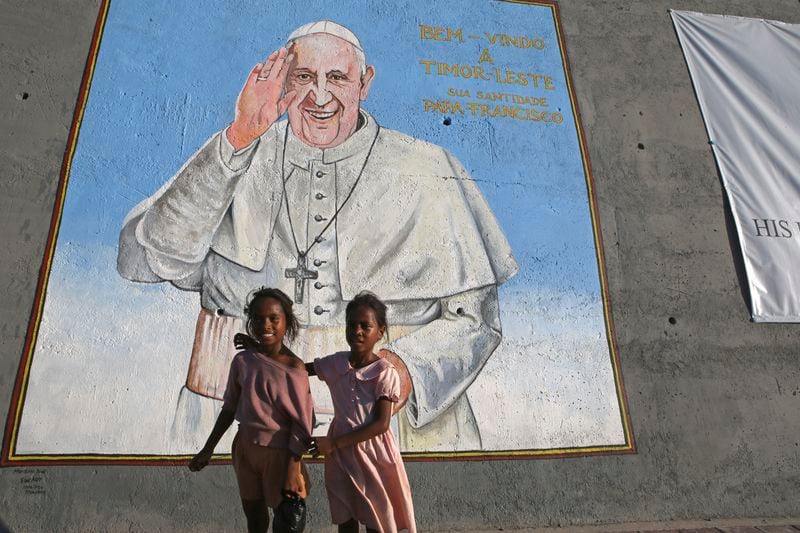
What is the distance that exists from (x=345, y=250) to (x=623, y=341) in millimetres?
2034

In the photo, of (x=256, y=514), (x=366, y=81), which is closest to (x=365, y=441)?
(x=256, y=514)

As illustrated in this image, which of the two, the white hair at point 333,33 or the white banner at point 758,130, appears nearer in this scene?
the white hair at point 333,33

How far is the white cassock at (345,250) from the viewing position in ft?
13.6

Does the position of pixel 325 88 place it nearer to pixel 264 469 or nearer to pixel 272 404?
pixel 272 404

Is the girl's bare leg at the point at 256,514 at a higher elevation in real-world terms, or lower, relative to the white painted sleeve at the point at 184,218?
lower

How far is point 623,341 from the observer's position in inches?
181

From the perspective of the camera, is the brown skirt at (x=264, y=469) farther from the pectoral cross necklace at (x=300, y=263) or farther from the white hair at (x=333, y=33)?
the white hair at (x=333, y=33)

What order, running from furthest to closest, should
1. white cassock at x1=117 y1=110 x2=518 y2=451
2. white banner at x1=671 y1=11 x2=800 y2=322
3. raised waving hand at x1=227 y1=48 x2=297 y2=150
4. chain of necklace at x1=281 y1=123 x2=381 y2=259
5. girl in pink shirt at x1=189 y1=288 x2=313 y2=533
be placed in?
white banner at x1=671 y1=11 x2=800 y2=322 → raised waving hand at x1=227 y1=48 x2=297 y2=150 → chain of necklace at x1=281 y1=123 x2=381 y2=259 → white cassock at x1=117 y1=110 x2=518 y2=451 → girl in pink shirt at x1=189 y1=288 x2=313 y2=533

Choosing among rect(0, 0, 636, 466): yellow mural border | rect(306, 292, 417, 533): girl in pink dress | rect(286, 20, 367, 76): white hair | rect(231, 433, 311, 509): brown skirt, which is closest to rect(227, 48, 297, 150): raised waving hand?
rect(286, 20, 367, 76): white hair

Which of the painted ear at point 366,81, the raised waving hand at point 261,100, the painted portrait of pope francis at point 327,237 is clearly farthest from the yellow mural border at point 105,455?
the painted ear at point 366,81

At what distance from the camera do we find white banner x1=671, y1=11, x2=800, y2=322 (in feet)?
16.5

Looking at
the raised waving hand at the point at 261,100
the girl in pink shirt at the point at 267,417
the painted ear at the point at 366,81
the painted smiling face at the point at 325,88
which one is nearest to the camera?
→ the girl in pink shirt at the point at 267,417

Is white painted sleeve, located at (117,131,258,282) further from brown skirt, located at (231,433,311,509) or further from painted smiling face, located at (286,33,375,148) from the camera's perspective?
brown skirt, located at (231,433,311,509)
